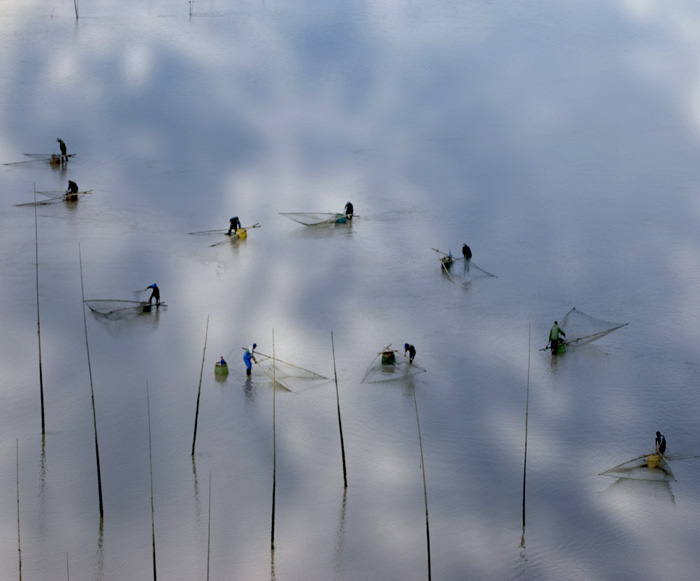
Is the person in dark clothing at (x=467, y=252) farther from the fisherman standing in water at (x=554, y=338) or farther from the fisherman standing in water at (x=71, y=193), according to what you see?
the fisherman standing in water at (x=71, y=193)

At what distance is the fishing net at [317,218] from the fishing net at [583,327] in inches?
302

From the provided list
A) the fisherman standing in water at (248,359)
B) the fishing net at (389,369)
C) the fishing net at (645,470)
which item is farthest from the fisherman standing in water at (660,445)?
the fisherman standing in water at (248,359)

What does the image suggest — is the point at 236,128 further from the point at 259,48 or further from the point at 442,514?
the point at 442,514

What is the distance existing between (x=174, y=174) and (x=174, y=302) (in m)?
8.40

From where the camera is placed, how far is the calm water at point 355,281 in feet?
55.4

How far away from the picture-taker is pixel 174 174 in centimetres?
3175

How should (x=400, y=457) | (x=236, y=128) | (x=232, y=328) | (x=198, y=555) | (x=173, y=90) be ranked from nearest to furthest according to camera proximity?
(x=198, y=555)
(x=400, y=457)
(x=232, y=328)
(x=236, y=128)
(x=173, y=90)

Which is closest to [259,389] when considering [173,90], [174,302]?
[174,302]

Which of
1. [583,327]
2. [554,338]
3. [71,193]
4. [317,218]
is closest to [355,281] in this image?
[317,218]

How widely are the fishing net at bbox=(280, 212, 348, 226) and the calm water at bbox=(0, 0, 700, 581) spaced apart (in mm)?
369

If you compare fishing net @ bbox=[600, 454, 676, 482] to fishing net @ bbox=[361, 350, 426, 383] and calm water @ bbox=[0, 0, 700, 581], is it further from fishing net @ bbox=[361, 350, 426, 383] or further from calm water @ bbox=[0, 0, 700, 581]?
fishing net @ bbox=[361, 350, 426, 383]

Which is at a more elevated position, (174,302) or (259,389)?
(174,302)

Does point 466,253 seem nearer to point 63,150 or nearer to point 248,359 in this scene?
point 248,359

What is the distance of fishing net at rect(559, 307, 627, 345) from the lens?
900 inches
